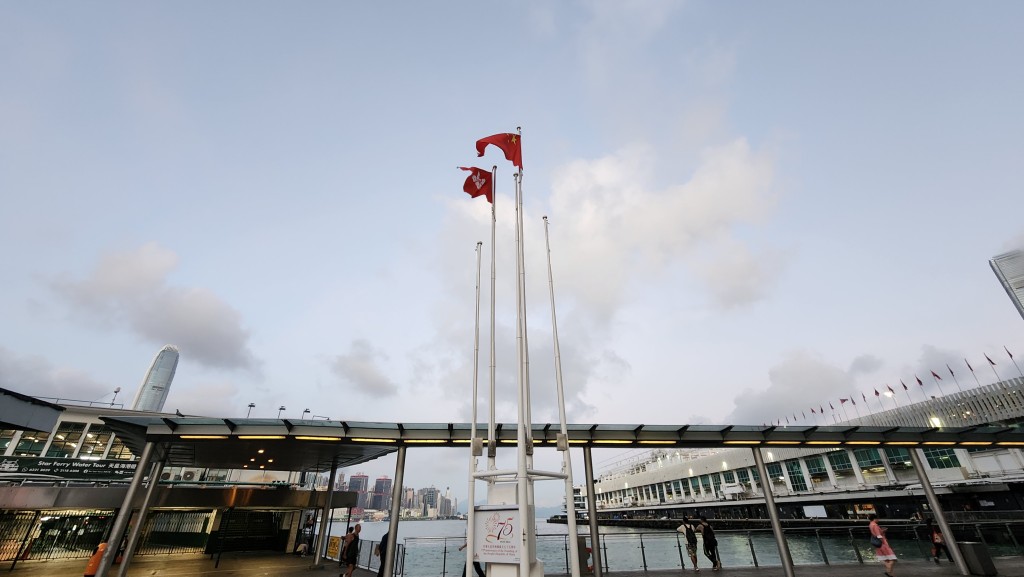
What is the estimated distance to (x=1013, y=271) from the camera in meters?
166

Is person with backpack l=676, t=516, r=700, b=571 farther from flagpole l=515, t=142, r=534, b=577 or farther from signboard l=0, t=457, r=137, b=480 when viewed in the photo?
signboard l=0, t=457, r=137, b=480

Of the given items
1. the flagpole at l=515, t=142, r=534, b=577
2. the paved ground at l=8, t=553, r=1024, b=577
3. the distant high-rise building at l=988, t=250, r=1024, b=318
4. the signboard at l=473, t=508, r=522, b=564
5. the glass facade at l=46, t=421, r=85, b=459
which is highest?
the distant high-rise building at l=988, t=250, r=1024, b=318

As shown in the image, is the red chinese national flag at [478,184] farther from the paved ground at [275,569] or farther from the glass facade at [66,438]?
the glass facade at [66,438]

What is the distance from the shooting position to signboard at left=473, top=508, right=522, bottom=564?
31.2ft

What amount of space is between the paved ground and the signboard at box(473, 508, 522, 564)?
8.97 metres

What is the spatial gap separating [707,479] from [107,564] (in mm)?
91028

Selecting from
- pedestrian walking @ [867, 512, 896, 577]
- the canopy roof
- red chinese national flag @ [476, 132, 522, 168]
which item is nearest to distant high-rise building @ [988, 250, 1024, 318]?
the canopy roof

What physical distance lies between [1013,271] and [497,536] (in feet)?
826

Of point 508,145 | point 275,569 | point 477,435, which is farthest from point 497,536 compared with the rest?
point 275,569

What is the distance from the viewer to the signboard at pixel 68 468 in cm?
2170

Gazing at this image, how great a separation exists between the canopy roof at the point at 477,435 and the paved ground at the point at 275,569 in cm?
448

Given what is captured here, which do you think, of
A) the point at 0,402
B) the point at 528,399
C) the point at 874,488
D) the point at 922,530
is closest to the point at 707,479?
the point at 874,488

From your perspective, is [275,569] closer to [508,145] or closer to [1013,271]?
[508,145]

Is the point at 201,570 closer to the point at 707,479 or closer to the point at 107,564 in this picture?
the point at 107,564
